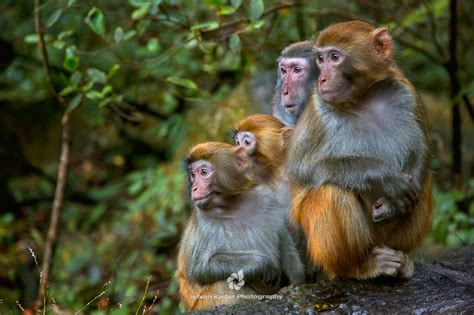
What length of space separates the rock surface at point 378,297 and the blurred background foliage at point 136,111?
7.20ft

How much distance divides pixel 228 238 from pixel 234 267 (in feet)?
0.84

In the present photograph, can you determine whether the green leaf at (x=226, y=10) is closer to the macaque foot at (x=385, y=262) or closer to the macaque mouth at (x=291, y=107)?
the macaque mouth at (x=291, y=107)

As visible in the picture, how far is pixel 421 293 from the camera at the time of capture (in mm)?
5184

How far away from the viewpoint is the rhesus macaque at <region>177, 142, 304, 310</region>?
5344mm

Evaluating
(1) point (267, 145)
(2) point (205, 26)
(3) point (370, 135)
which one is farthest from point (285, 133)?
(2) point (205, 26)

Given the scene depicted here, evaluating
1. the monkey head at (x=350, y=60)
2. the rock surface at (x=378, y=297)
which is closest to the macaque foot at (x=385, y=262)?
the rock surface at (x=378, y=297)

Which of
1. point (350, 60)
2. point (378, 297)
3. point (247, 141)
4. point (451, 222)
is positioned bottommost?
point (451, 222)

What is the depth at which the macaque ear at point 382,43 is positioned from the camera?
5.19 meters

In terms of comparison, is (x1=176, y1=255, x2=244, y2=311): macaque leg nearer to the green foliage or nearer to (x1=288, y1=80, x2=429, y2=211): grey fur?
(x1=288, y1=80, x2=429, y2=211): grey fur

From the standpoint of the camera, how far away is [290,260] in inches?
219

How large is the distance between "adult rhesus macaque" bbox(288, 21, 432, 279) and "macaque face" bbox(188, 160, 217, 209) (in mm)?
593

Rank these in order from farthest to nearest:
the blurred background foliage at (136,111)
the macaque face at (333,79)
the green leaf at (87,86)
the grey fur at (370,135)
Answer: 1. the blurred background foliage at (136,111)
2. the green leaf at (87,86)
3. the grey fur at (370,135)
4. the macaque face at (333,79)

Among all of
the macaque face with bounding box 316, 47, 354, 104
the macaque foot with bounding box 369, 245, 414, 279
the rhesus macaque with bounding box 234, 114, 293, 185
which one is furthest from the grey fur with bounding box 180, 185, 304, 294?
the macaque face with bounding box 316, 47, 354, 104

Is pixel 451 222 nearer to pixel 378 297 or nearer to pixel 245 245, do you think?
pixel 378 297
